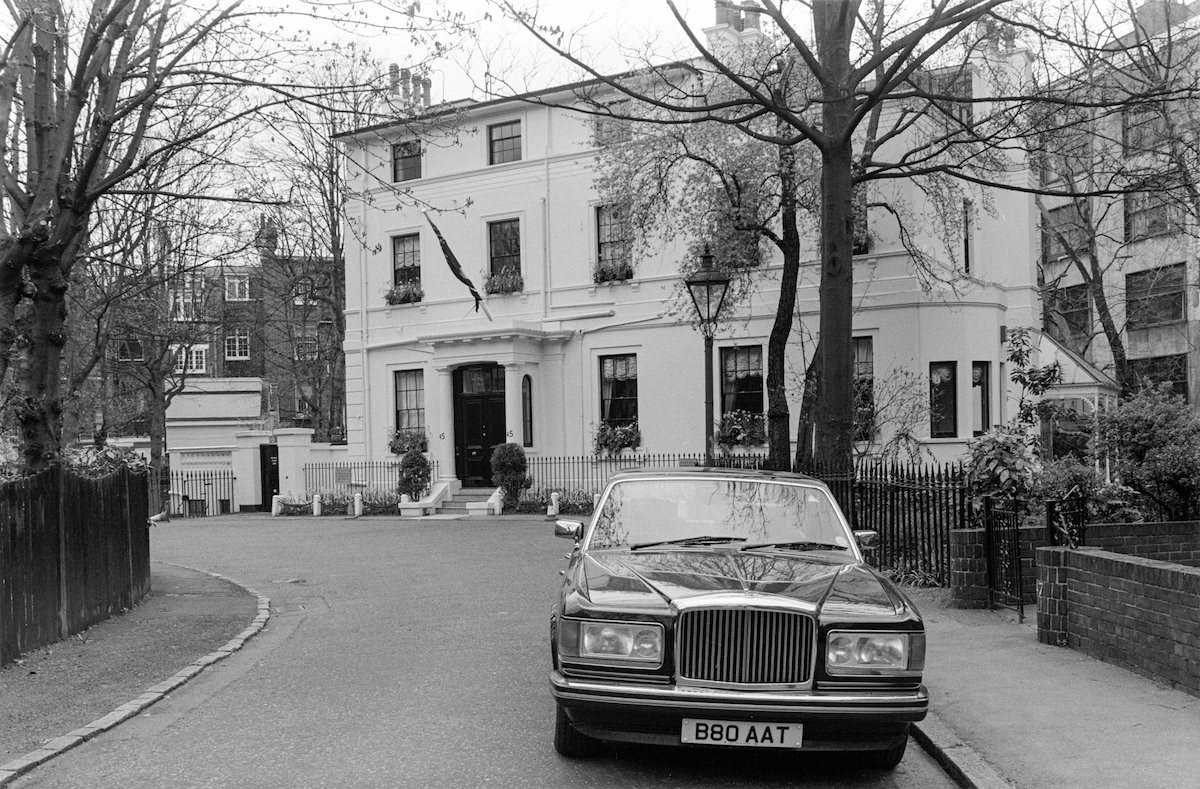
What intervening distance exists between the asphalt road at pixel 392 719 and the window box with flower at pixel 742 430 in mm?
12721

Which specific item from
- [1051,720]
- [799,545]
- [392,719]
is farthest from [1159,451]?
[392,719]

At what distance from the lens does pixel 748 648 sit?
536cm

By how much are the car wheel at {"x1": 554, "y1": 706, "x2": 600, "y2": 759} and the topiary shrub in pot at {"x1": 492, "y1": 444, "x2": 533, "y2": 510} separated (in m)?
22.5

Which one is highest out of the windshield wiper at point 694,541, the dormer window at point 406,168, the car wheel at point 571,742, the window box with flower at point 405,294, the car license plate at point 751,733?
the dormer window at point 406,168

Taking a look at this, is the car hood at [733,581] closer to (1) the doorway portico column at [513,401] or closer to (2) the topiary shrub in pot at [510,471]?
(2) the topiary shrub in pot at [510,471]

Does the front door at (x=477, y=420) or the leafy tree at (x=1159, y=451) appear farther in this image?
the front door at (x=477, y=420)

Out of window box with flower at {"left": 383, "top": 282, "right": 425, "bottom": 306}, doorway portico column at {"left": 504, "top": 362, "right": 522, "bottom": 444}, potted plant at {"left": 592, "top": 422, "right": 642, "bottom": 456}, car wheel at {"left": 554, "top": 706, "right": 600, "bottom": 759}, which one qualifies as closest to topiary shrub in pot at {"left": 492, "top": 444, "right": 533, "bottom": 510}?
doorway portico column at {"left": 504, "top": 362, "right": 522, "bottom": 444}

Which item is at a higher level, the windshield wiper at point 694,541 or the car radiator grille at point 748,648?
the windshield wiper at point 694,541

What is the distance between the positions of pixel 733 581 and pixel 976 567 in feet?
19.7

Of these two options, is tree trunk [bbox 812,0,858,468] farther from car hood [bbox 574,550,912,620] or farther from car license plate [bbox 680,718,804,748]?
car license plate [bbox 680,718,804,748]

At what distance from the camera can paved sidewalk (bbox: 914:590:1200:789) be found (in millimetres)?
5609

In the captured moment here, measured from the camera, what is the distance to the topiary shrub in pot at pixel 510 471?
1121 inches

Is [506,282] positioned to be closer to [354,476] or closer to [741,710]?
[354,476]

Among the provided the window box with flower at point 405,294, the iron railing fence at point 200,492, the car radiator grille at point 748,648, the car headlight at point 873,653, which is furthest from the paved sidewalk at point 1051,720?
the iron railing fence at point 200,492
